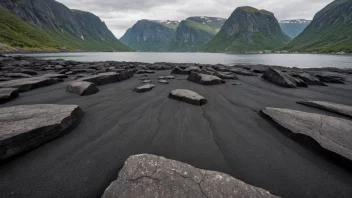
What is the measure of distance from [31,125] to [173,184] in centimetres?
326

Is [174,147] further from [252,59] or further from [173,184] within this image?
[252,59]

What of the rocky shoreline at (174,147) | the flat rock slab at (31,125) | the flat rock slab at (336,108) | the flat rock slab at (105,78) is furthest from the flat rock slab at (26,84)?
the flat rock slab at (336,108)

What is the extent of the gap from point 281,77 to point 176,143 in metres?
9.40

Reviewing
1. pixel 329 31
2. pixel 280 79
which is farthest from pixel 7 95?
pixel 329 31

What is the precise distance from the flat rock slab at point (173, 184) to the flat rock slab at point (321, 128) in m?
2.11

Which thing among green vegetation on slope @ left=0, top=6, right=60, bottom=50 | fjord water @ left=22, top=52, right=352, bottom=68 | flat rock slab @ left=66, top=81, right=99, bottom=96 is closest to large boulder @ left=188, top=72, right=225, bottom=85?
flat rock slab @ left=66, top=81, right=99, bottom=96

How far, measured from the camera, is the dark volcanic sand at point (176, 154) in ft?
7.83

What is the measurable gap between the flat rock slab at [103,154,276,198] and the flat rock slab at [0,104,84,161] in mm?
2164

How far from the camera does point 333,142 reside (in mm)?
3158

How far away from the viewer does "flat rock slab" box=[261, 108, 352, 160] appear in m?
3.05

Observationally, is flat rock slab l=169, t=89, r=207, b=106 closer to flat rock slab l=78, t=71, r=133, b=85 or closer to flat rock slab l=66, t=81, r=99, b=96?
flat rock slab l=66, t=81, r=99, b=96

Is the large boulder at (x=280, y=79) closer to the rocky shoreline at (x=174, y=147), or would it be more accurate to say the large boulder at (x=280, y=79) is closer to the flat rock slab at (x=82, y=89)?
the rocky shoreline at (x=174, y=147)

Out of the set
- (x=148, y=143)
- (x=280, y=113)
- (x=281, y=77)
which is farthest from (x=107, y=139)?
(x=281, y=77)

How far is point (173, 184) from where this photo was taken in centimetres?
214
